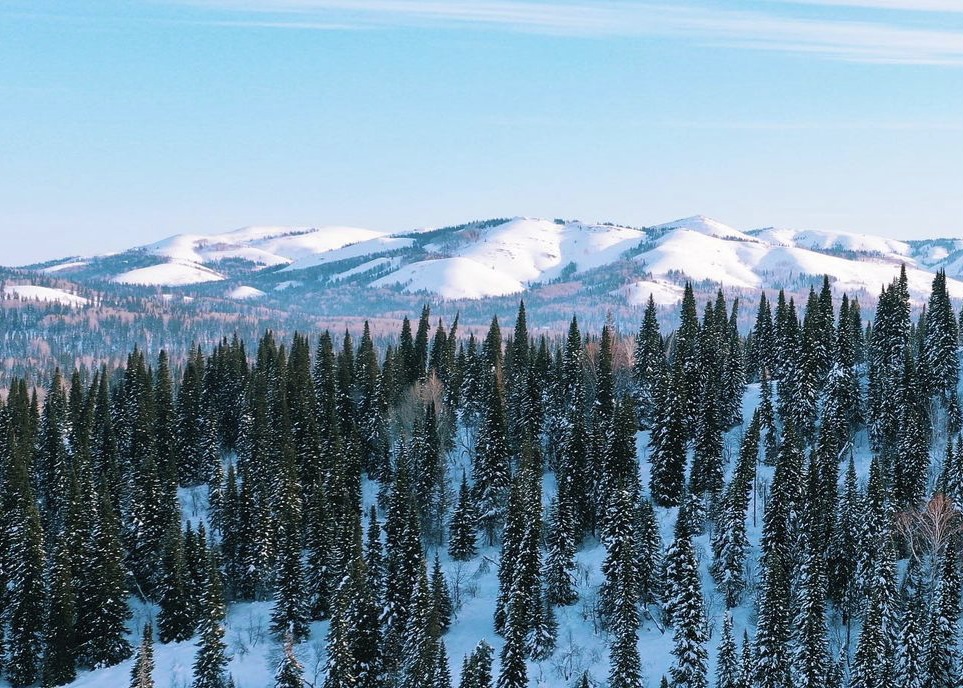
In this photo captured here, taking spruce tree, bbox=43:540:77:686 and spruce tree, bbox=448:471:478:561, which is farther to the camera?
spruce tree, bbox=448:471:478:561

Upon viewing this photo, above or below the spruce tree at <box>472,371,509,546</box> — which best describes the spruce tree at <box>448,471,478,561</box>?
below

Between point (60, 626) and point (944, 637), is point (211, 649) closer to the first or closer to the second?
point (60, 626)

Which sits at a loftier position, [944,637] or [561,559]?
[944,637]

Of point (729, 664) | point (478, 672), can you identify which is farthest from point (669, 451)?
point (478, 672)

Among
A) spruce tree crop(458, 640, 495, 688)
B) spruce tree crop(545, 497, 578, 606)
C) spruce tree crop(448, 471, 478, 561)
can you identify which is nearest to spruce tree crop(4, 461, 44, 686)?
spruce tree crop(448, 471, 478, 561)

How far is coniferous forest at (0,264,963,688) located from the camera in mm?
77812

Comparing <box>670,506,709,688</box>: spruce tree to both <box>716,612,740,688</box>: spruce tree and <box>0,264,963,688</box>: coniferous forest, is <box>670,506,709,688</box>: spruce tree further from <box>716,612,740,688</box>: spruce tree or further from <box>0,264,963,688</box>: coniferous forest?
<box>716,612,740,688</box>: spruce tree

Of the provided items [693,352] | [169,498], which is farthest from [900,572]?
[169,498]

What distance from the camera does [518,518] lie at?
90.8 meters

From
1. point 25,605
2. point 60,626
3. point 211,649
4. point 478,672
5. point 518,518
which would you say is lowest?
point 60,626

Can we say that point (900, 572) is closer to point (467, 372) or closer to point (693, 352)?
point (693, 352)

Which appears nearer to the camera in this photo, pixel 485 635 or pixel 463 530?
pixel 485 635

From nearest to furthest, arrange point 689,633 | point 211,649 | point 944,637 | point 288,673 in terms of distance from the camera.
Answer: point 944,637 < point 689,633 < point 288,673 < point 211,649

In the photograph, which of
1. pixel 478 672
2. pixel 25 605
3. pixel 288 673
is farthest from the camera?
pixel 25 605
